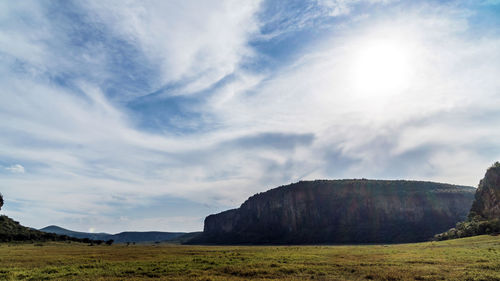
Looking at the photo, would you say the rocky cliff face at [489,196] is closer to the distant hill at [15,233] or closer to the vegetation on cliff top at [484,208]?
the vegetation on cliff top at [484,208]

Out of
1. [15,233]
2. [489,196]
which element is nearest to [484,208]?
[489,196]

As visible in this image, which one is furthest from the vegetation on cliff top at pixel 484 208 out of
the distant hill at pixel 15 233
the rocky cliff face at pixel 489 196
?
the distant hill at pixel 15 233

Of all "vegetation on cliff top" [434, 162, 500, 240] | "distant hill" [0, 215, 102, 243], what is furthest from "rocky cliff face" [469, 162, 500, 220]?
"distant hill" [0, 215, 102, 243]

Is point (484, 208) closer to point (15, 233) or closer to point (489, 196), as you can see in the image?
point (489, 196)

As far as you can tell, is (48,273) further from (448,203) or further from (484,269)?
(448,203)

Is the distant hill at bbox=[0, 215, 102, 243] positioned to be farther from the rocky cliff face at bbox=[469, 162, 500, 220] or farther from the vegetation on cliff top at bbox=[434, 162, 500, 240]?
the rocky cliff face at bbox=[469, 162, 500, 220]

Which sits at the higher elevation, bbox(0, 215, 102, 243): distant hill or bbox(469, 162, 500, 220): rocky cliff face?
bbox(469, 162, 500, 220): rocky cliff face

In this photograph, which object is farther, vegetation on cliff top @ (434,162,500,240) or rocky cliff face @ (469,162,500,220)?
rocky cliff face @ (469,162,500,220)

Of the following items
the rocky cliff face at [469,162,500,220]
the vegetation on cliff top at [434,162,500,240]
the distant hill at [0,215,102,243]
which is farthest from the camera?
the rocky cliff face at [469,162,500,220]

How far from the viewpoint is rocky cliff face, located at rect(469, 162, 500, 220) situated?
104475mm

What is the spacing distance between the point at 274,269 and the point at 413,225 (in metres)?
182

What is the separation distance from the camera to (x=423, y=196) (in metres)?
194

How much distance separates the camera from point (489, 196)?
110438mm

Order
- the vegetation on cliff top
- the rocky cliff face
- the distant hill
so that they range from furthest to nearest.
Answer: the rocky cliff face < the distant hill < the vegetation on cliff top
